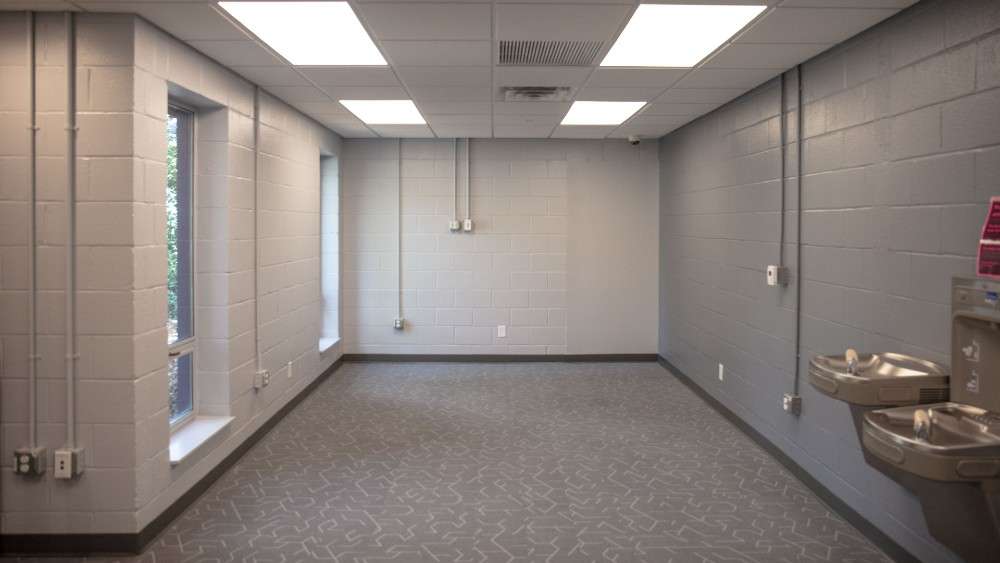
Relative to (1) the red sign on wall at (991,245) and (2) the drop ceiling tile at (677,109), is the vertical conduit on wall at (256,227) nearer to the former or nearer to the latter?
(2) the drop ceiling tile at (677,109)

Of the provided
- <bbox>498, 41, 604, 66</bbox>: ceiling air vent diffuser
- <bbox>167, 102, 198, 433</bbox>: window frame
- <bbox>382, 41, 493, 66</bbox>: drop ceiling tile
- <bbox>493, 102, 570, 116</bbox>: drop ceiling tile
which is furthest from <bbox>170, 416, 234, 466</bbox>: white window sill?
<bbox>493, 102, 570, 116</bbox>: drop ceiling tile

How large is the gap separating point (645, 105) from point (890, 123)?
8.08 feet

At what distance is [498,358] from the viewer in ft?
26.5

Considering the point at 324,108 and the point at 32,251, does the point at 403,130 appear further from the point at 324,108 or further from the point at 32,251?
the point at 32,251

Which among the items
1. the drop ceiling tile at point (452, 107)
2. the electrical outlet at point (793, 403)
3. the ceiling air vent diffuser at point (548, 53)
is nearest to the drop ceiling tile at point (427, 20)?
the ceiling air vent diffuser at point (548, 53)

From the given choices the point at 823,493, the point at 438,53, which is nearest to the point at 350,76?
the point at 438,53

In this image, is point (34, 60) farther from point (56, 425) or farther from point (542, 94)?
point (542, 94)

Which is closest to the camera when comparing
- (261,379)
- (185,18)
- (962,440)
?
(962,440)

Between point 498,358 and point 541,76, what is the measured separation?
4167 millimetres

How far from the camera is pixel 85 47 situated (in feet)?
10.6

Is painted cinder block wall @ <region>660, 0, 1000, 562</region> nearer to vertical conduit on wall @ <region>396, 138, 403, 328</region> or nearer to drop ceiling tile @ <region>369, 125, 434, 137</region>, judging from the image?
drop ceiling tile @ <region>369, 125, 434, 137</region>

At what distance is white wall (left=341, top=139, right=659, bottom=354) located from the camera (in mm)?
7926

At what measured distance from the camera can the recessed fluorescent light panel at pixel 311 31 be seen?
10.6ft

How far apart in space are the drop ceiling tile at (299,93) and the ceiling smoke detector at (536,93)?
133cm
